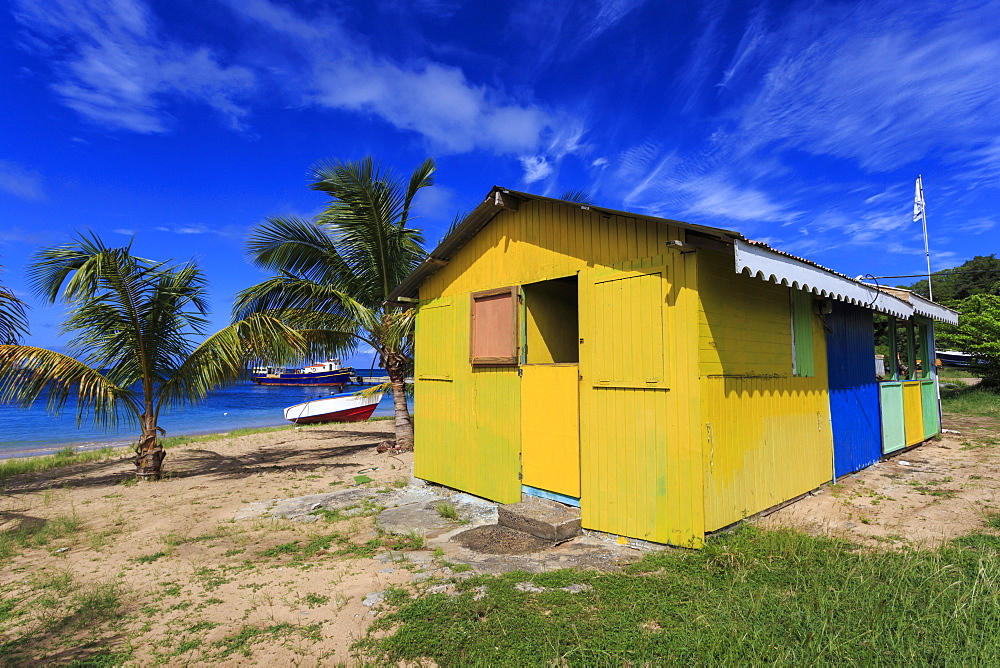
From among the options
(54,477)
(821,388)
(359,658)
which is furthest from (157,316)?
(821,388)

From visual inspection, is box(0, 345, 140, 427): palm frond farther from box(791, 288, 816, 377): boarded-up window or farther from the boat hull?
the boat hull

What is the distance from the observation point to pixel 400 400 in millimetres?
12664

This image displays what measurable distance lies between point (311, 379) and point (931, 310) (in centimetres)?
6040

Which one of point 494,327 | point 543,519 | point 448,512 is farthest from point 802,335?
point 448,512

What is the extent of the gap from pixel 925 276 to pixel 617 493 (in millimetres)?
15572

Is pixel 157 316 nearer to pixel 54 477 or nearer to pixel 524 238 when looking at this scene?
pixel 54 477

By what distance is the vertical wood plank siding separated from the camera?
5090 mm

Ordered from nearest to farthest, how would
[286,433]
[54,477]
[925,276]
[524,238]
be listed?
[524,238] → [54,477] → [925,276] → [286,433]

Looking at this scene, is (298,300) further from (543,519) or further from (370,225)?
(543,519)

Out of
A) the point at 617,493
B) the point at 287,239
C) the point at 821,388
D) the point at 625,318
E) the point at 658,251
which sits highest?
the point at 287,239

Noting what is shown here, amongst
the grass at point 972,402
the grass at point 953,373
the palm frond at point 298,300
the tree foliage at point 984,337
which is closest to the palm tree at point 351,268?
the palm frond at point 298,300

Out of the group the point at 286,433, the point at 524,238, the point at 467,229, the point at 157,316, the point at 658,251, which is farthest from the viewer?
the point at 286,433

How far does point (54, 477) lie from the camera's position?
11305 mm

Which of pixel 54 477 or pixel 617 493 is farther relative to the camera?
pixel 54 477
